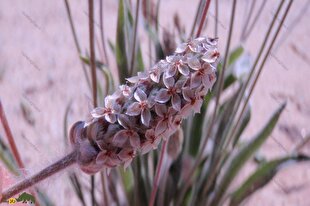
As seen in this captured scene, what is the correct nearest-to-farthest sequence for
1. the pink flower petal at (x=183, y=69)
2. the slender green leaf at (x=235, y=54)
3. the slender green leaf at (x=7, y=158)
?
the pink flower petal at (x=183, y=69)
the slender green leaf at (x=7, y=158)
the slender green leaf at (x=235, y=54)

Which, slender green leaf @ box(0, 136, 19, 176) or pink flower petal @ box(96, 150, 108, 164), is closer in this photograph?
pink flower petal @ box(96, 150, 108, 164)

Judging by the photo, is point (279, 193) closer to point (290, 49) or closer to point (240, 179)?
point (240, 179)

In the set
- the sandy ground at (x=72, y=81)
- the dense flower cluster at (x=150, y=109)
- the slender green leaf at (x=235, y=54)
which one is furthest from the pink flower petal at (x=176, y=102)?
the sandy ground at (x=72, y=81)

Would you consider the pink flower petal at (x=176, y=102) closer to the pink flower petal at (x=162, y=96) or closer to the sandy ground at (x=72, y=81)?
the pink flower petal at (x=162, y=96)

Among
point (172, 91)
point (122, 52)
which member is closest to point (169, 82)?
point (172, 91)

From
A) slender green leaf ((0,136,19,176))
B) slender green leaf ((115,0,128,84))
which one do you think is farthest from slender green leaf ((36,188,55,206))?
slender green leaf ((115,0,128,84))

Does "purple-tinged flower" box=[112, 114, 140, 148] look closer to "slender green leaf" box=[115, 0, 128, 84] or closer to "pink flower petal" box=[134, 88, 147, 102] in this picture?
"pink flower petal" box=[134, 88, 147, 102]
